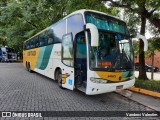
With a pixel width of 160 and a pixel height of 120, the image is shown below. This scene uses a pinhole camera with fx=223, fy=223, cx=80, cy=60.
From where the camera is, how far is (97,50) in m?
8.00

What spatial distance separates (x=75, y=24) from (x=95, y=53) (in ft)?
6.68

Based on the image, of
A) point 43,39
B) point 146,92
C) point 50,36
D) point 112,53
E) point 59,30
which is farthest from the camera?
point 43,39

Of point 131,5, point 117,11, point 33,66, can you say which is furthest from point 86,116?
point 33,66

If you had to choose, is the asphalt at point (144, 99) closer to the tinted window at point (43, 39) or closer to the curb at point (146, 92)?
the curb at point (146, 92)

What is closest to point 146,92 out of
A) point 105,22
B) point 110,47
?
point 110,47

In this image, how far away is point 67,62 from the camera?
9.93 m

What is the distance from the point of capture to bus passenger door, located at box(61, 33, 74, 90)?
936 cm

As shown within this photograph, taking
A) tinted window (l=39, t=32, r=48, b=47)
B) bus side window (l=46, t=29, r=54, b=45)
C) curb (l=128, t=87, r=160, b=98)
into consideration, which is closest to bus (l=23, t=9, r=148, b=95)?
curb (l=128, t=87, r=160, b=98)

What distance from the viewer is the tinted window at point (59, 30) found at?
1092 cm

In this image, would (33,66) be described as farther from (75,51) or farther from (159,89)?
(159,89)

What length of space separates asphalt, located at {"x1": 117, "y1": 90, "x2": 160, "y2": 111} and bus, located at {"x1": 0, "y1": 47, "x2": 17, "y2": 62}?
36286 mm

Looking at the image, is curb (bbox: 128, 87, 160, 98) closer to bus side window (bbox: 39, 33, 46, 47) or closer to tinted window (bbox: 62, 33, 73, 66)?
tinted window (bbox: 62, 33, 73, 66)

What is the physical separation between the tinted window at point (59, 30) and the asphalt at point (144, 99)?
13.2ft

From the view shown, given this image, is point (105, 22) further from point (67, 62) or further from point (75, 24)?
point (67, 62)
